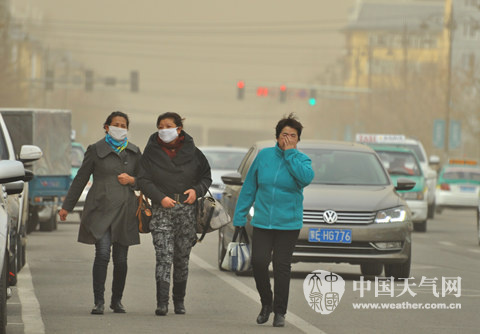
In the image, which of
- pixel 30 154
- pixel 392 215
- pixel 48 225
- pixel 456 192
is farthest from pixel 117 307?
pixel 456 192

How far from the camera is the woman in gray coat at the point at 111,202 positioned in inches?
473

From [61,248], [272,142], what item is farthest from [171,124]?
[61,248]

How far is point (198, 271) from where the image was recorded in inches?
671

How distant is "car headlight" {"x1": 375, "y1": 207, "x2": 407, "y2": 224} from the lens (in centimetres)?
1572

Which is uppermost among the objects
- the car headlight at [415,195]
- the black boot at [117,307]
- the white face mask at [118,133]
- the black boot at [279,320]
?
the white face mask at [118,133]

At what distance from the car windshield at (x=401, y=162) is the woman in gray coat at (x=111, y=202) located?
16.2 metres

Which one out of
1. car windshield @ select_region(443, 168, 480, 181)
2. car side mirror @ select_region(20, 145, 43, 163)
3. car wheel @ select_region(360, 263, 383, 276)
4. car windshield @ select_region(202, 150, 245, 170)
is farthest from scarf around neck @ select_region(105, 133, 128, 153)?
car windshield @ select_region(443, 168, 480, 181)

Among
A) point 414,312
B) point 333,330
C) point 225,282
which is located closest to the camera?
point 333,330

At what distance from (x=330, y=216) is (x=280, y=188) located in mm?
4277

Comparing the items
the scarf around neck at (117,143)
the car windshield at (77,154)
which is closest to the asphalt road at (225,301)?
the scarf around neck at (117,143)

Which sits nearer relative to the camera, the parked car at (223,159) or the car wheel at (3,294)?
the car wheel at (3,294)

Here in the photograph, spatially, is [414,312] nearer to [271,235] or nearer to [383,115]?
[271,235]

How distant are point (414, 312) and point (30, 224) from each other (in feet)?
47.1

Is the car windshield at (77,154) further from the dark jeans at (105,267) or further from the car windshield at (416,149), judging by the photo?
the dark jeans at (105,267)
